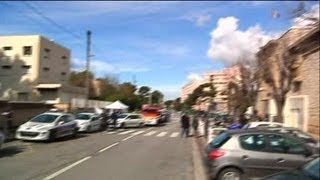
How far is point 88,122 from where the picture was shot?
38.6 metres

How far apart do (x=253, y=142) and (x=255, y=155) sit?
A: 40 centimetres

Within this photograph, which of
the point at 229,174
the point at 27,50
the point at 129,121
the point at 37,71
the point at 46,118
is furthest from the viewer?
the point at 37,71

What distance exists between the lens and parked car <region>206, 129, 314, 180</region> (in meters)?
12.0

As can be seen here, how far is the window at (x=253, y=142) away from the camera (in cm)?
1230

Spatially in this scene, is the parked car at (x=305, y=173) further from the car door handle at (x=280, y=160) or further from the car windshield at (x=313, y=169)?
the car door handle at (x=280, y=160)

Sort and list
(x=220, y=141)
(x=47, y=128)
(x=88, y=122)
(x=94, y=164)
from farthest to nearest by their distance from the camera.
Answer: (x=88, y=122) < (x=47, y=128) < (x=94, y=164) < (x=220, y=141)

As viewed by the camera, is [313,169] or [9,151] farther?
[9,151]

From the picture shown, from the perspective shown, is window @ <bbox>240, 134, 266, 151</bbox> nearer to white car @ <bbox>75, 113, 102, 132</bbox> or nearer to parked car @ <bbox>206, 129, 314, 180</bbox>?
parked car @ <bbox>206, 129, 314, 180</bbox>

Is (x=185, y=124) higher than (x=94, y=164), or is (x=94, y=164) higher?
(x=185, y=124)

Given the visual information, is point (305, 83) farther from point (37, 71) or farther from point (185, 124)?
point (37, 71)

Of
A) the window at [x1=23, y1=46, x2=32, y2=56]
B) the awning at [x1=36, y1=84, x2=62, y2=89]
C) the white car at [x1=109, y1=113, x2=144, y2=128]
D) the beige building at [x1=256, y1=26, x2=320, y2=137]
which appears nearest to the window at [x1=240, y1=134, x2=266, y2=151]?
the beige building at [x1=256, y1=26, x2=320, y2=137]

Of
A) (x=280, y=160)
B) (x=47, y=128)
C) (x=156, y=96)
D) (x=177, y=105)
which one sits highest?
(x=156, y=96)

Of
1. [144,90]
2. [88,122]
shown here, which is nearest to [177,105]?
[144,90]

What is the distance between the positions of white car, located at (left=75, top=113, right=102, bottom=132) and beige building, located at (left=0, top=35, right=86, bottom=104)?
15.8 m
